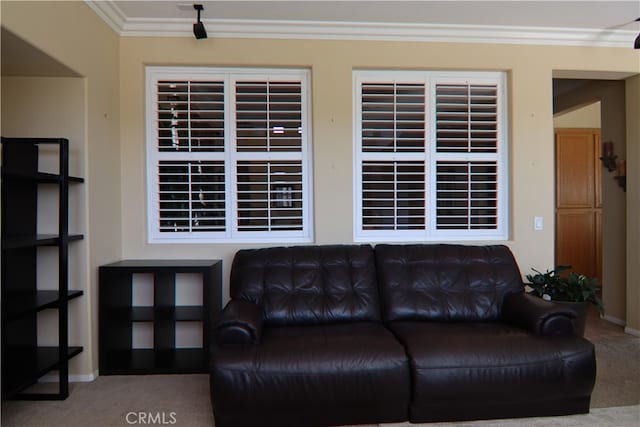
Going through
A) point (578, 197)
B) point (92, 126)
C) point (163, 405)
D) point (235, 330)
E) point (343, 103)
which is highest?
point (343, 103)

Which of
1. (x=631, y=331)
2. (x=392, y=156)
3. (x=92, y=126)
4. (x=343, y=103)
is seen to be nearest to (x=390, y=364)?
(x=392, y=156)

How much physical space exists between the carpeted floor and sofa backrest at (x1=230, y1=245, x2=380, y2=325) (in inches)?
27.6

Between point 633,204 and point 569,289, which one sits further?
point 633,204

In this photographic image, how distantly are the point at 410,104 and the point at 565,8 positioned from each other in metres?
1.31

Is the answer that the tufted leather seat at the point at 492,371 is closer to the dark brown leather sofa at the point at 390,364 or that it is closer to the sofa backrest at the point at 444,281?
the dark brown leather sofa at the point at 390,364

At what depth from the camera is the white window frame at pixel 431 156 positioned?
10.7 feet

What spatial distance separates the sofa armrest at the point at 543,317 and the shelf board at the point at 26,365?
114 inches

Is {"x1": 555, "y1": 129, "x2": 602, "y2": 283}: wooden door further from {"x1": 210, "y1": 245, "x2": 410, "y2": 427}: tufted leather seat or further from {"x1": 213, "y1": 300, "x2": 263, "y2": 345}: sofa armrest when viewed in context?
{"x1": 213, "y1": 300, "x2": 263, "y2": 345}: sofa armrest

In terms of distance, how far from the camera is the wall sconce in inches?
144

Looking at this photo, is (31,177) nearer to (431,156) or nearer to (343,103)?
(343,103)

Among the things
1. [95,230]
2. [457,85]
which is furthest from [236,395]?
[457,85]

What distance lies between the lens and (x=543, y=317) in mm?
2248

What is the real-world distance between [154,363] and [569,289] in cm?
315

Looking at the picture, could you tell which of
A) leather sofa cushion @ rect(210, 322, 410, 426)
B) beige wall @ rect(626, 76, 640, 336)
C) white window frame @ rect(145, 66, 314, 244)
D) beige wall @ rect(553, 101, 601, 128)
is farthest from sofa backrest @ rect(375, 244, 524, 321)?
beige wall @ rect(553, 101, 601, 128)
